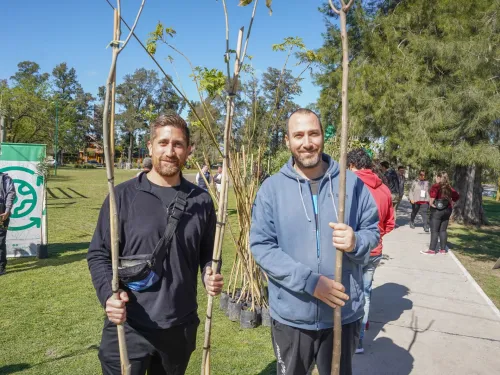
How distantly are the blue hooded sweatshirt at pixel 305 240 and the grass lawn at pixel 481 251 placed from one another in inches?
178

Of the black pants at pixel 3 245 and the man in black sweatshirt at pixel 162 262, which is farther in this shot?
the black pants at pixel 3 245

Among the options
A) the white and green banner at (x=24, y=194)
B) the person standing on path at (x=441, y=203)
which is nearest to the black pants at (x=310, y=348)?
the white and green banner at (x=24, y=194)

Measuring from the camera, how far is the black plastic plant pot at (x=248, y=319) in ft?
14.1

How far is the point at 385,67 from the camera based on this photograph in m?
10.5

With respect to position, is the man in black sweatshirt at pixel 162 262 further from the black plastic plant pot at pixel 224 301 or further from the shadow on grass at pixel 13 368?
the black plastic plant pot at pixel 224 301

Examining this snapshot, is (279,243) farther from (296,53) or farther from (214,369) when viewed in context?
(296,53)

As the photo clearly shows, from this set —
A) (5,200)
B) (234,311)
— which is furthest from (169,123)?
(5,200)

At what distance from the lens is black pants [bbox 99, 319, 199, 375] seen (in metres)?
1.90

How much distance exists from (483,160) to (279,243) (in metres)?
5.98

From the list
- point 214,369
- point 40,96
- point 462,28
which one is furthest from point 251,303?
point 40,96

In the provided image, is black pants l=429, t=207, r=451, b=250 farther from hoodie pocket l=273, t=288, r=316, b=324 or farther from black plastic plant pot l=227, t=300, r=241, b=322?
hoodie pocket l=273, t=288, r=316, b=324

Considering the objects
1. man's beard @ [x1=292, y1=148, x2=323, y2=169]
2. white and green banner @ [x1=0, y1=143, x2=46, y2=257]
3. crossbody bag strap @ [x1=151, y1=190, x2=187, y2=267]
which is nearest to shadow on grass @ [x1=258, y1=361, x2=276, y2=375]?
crossbody bag strap @ [x1=151, y1=190, x2=187, y2=267]

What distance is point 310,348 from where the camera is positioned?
2.03 metres

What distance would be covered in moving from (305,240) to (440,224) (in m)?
7.01
